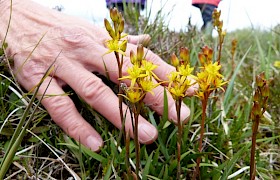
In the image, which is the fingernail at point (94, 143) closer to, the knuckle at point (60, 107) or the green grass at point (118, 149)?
the green grass at point (118, 149)

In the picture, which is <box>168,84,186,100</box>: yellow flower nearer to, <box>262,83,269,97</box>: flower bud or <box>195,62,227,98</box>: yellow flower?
<box>195,62,227,98</box>: yellow flower

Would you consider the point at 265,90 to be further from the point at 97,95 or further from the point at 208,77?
the point at 97,95

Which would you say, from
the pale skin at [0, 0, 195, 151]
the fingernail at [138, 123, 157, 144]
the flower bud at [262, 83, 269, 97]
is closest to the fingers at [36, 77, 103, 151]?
the pale skin at [0, 0, 195, 151]

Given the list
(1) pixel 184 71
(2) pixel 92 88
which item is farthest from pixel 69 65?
(1) pixel 184 71

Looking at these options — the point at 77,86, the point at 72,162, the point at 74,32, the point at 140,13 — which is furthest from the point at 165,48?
the point at 72,162

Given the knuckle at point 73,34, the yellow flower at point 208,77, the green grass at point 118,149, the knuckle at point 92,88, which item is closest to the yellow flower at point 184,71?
the yellow flower at point 208,77

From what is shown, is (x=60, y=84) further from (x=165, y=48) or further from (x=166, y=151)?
(x=165, y=48)

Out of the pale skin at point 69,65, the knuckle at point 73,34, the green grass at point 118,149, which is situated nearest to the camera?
the green grass at point 118,149
